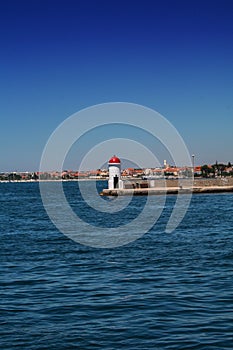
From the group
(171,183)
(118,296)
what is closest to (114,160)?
(171,183)

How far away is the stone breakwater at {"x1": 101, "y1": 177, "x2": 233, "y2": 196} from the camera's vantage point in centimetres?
6725

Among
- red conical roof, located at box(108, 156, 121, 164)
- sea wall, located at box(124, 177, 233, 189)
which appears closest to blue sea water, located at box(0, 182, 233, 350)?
red conical roof, located at box(108, 156, 121, 164)

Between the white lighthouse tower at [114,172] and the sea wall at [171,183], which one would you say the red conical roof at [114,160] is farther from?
the sea wall at [171,183]

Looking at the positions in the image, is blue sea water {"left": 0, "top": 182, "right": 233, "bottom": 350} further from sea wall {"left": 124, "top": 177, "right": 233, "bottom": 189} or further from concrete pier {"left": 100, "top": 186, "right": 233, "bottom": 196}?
sea wall {"left": 124, "top": 177, "right": 233, "bottom": 189}

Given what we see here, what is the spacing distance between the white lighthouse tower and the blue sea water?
4472 cm

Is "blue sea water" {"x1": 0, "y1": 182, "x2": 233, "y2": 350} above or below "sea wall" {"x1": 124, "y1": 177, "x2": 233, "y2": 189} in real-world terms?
below

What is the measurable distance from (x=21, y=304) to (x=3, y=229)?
17130 mm

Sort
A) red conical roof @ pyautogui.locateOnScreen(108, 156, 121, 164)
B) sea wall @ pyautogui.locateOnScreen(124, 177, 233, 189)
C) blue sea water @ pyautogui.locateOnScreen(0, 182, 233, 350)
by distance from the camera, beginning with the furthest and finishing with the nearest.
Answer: sea wall @ pyautogui.locateOnScreen(124, 177, 233, 189) < red conical roof @ pyautogui.locateOnScreen(108, 156, 121, 164) < blue sea water @ pyautogui.locateOnScreen(0, 182, 233, 350)

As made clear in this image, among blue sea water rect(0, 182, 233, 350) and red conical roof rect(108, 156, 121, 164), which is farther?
red conical roof rect(108, 156, 121, 164)

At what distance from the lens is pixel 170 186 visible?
76062 mm

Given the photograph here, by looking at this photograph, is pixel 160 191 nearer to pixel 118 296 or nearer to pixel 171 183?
pixel 171 183

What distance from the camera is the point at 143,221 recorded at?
32344 mm

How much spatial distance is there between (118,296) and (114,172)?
55.1 meters

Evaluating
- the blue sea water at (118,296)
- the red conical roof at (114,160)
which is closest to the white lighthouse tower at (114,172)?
the red conical roof at (114,160)
